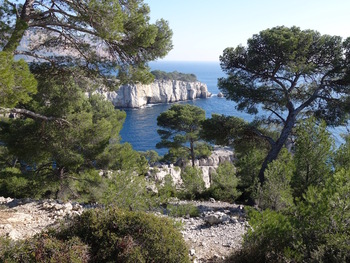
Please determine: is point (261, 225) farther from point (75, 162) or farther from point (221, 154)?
point (221, 154)

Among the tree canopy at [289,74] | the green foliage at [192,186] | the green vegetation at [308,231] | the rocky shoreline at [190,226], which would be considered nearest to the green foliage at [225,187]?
the green foliage at [192,186]

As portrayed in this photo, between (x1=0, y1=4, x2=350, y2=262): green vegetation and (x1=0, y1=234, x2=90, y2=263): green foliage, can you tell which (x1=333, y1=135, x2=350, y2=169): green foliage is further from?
(x1=0, y1=234, x2=90, y2=263): green foliage

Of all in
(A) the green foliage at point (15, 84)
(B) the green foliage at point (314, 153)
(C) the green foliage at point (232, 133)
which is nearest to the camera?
(A) the green foliage at point (15, 84)

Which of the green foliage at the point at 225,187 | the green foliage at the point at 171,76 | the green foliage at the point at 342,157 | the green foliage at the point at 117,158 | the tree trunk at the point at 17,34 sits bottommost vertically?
the green foliage at the point at 225,187

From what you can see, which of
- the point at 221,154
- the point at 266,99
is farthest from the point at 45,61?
the point at 221,154

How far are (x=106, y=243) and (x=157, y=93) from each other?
261 ft

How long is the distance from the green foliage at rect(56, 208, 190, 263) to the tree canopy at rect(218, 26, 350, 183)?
7.13 m

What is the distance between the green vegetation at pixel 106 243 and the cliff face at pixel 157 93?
61.5 meters

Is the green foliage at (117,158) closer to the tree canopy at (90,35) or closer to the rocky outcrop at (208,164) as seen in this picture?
the tree canopy at (90,35)

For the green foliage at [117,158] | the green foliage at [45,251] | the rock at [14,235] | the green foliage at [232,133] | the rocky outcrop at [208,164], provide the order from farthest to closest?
the rocky outcrop at [208,164] → the green foliage at [117,158] → the green foliage at [232,133] → the rock at [14,235] → the green foliage at [45,251]

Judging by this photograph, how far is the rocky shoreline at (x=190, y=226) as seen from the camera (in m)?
5.31

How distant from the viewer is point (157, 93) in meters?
82.4

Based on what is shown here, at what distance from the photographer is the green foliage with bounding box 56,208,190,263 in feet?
12.5

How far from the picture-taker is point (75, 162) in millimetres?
10539
